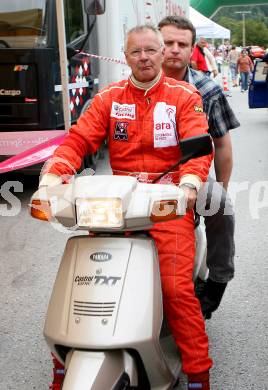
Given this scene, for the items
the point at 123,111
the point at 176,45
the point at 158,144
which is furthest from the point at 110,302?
the point at 176,45

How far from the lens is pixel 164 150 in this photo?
9.49ft

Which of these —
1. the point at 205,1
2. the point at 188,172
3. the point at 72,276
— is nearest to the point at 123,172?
the point at 188,172

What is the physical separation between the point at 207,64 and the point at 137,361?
14.5 metres

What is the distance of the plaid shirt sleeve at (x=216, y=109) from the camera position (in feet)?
10.9

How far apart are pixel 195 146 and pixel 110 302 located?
65 centimetres

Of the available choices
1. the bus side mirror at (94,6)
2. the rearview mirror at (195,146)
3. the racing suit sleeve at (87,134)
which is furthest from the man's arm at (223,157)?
the bus side mirror at (94,6)

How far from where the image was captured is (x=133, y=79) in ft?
9.58

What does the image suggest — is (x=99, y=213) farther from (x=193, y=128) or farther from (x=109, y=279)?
(x=193, y=128)

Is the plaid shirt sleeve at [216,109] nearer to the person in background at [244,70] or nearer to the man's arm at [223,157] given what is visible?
the man's arm at [223,157]

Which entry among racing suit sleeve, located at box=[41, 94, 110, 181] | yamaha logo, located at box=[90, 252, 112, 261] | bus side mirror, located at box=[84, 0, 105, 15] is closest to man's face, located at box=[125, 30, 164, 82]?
racing suit sleeve, located at box=[41, 94, 110, 181]

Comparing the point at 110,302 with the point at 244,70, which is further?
the point at 244,70

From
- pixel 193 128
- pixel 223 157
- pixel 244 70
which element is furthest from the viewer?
pixel 244 70

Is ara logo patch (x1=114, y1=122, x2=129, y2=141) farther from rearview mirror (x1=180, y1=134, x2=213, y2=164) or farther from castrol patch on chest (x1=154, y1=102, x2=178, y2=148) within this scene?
rearview mirror (x1=180, y1=134, x2=213, y2=164)

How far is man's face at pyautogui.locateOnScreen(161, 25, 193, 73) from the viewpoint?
10.8 ft
